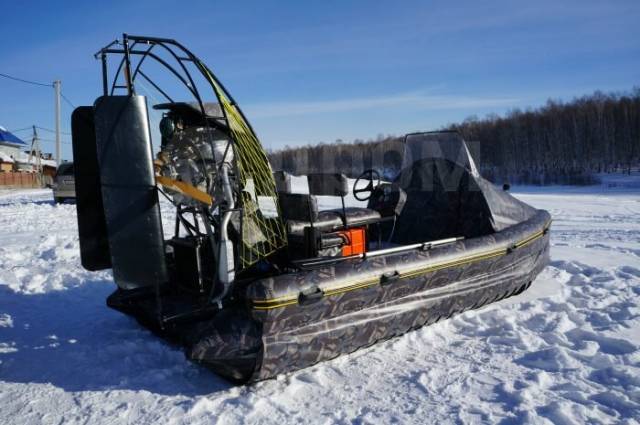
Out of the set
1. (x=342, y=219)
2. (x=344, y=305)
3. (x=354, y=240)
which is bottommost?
(x=344, y=305)

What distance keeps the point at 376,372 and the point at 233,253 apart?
4.48ft

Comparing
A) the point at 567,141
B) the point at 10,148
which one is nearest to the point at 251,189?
the point at 567,141

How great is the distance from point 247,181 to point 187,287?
113 centimetres

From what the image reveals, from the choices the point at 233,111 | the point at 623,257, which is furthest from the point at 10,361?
the point at 623,257

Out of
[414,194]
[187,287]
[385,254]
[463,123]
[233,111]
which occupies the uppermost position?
[463,123]

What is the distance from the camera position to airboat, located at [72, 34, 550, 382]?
10.3 feet

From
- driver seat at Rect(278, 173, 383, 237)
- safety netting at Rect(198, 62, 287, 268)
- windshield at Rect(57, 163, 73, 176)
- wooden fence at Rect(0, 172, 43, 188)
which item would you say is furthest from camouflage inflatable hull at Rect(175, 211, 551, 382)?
wooden fence at Rect(0, 172, 43, 188)

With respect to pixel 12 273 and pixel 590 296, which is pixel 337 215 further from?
pixel 12 273

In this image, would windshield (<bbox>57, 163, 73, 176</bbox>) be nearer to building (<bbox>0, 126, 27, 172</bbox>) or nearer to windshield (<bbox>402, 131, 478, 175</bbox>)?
windshield (<bbox>402, 131, 478, 175</bbox>)

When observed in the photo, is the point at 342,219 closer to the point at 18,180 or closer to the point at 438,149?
the point at 438,149

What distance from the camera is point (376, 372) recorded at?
3355mm

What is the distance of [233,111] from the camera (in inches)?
143

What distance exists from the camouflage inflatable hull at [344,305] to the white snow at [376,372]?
0.16 metres

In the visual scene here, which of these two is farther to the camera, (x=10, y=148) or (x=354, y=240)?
(x=10, y=148)
